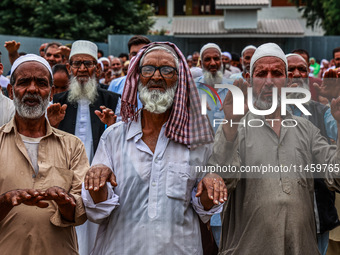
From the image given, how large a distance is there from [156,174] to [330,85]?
1.74 meters

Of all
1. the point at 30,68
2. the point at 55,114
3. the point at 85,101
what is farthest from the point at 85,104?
the point at 30,68

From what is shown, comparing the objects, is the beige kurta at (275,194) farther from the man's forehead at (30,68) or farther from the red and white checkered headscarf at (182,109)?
the man's forehead at (30,68)

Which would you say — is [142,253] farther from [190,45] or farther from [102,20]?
[102,20]

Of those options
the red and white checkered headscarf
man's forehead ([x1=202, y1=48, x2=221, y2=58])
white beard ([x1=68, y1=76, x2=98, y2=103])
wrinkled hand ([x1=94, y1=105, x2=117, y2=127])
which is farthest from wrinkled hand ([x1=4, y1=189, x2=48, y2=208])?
man's forehead ([x1=202, y1=48, x2=221, y2=58])

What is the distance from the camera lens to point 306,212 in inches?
134

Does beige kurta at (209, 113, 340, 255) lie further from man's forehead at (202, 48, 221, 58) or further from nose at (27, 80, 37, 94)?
man's forehead at (202, 48, 221, 58)

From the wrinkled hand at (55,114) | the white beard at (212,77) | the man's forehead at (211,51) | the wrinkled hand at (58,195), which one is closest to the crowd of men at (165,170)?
the wrinkled hand at (58,195)

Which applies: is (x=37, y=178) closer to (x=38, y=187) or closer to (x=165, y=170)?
(x=38, y=187)

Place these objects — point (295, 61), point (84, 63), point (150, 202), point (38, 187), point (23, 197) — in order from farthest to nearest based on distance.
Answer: point (84, 63)
point (295, 61)
point (38, 187)
point (150, 202)
point (23, 197)

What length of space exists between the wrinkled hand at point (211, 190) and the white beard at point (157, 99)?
1.63ft

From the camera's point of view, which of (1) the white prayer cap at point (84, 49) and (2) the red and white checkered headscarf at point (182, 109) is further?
(1) the white prayer cap at point (84, 49)

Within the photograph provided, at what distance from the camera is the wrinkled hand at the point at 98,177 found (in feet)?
9.55

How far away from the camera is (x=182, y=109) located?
3227mm

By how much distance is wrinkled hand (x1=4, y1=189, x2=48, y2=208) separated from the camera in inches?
114
